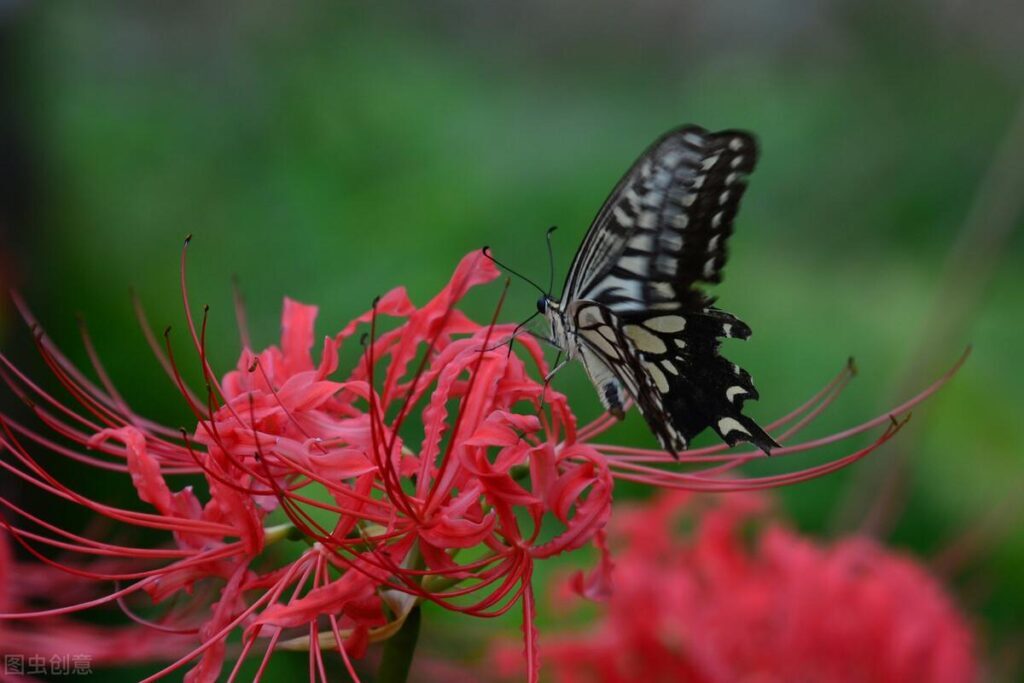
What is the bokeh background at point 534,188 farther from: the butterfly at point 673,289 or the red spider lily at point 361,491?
the red spider lily at point 361,491

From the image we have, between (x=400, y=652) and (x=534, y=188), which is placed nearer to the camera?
(x=400, y=652)

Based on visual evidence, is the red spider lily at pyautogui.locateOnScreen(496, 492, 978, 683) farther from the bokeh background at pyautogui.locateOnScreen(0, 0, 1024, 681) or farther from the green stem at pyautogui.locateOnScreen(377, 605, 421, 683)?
the green stem at pyautogui.locateOnScreen(377, 605, 421, 683)

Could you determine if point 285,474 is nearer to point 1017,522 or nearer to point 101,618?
point 101,618

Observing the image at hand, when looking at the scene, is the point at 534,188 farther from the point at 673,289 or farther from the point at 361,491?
the point at 361,491

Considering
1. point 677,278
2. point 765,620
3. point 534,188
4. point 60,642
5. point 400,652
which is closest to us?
point 400,652

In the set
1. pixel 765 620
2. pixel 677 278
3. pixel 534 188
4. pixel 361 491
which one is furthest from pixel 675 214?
pixel 534 188

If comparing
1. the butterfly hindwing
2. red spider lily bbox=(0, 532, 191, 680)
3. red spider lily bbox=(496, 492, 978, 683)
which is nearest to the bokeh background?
red spider lily bbox=(496, 492, 978, 683)
